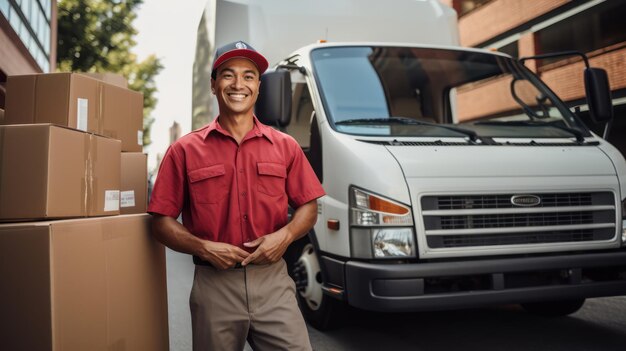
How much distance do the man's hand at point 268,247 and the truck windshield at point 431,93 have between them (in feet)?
6.66

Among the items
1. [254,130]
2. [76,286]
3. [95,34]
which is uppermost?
[95,34]

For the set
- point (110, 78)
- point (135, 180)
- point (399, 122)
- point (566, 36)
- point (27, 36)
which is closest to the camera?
point (135, 180)

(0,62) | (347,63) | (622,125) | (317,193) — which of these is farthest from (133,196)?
(622,125)

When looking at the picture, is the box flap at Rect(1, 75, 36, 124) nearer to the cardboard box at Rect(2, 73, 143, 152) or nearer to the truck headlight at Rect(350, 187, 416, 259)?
the cardboard box at Rect(2, 73, 143, 152)

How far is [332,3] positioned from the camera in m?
6.37

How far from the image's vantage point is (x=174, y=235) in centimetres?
231

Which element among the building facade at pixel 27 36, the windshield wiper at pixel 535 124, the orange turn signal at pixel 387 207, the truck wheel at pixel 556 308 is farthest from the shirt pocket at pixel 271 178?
the building facade at pixel 27 36

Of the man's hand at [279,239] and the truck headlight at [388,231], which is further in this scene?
the truck headlight at [388,231]

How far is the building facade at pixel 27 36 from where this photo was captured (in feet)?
31.6

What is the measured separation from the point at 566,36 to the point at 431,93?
535 inches

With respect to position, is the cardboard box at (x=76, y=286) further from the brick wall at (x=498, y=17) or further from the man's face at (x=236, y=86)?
the brick wall at (x=498, y=17)

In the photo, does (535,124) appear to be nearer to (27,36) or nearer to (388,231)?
(388,231)

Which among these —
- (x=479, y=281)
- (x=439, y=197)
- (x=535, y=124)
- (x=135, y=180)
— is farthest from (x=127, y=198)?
(x=535, y=124)

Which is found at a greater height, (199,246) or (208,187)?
(208,187)
